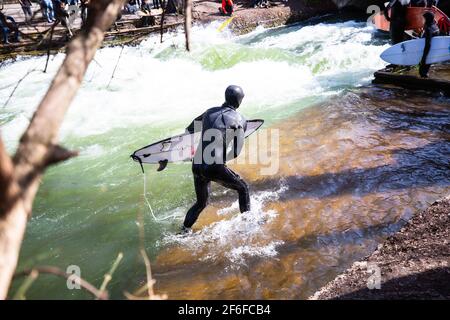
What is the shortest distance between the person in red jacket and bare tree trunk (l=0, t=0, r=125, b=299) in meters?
20.8

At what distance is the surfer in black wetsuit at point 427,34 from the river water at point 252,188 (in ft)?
2.61

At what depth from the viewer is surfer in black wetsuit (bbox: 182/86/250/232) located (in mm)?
4559

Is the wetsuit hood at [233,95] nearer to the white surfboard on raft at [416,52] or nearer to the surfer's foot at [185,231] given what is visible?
the surfer's foot at [185,231]

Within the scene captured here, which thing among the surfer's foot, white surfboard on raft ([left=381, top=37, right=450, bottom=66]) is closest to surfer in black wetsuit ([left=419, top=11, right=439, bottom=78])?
white surfboard on raft ([left=381, top=37, right=450, bottom=66])

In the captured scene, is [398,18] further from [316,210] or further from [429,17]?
[316,210]

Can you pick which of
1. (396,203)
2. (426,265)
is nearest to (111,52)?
(396,203)

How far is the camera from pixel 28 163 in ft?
4.76

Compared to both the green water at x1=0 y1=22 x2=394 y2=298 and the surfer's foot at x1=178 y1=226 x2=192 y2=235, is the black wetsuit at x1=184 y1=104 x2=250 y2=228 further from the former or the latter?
the green water at x1=0 y1=22 x2=394 y2=298

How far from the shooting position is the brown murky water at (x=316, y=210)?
4.31 metres

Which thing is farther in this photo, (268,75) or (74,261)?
(268,75)
